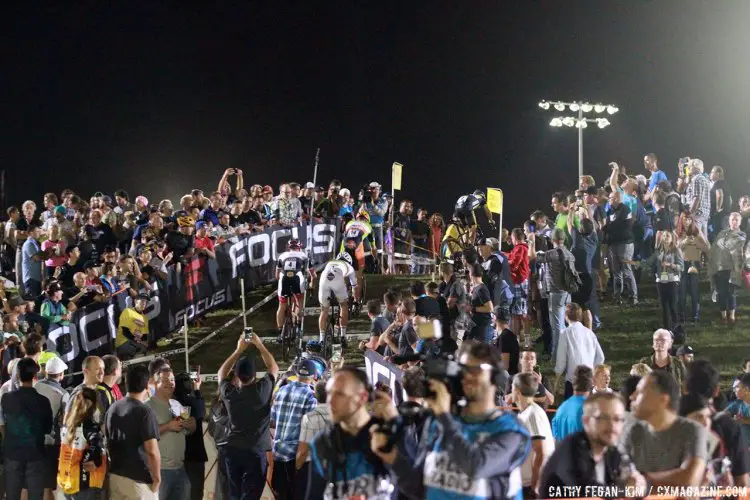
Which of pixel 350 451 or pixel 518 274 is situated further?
pixel 518 274

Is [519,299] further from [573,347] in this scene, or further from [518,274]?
[573,347]

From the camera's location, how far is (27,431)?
8836 millimetres

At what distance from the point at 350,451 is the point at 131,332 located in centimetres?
1056

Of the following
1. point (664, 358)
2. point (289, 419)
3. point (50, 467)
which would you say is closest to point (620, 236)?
point (664, 358)

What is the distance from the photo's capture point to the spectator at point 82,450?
7980mm

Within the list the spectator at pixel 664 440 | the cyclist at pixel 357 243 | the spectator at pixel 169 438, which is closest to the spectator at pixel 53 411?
the spectator at pixel 169 438

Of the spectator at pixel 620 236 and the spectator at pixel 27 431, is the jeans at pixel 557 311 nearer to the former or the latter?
the spectator at pixel 620 236

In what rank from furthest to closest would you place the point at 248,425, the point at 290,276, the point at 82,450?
the point at 290,276 → the point at 248,425 → the point at 82,450

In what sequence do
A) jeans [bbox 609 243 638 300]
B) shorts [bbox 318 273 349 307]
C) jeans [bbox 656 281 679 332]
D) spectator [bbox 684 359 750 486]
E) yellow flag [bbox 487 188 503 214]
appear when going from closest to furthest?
spectator [bbox 684 359 750 486]
jeans [bbox 656 281 679 332]
shorts [bbox 318 273 349 307]
jeans [bbox 609 243 638 300]
yellow flag [bbox 487 188 503 214]

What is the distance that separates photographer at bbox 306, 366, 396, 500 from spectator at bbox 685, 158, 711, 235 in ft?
41.6

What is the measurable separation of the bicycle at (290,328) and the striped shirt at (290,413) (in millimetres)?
7057

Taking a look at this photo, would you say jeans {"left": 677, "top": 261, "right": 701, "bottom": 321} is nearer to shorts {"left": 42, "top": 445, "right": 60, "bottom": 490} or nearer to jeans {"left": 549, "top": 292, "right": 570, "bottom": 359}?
jeans {"left": 549, "top": 292, "right": 570, "bottom": 359}

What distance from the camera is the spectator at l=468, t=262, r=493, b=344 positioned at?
1241 cm

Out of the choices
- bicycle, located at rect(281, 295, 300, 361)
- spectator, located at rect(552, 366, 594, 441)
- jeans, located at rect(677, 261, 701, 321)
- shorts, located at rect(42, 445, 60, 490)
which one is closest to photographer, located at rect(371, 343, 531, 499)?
spectator, located at rect(552, 366, 594, 441)
